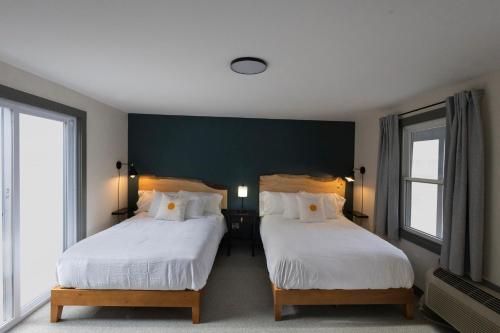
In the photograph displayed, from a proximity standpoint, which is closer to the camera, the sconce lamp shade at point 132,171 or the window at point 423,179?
the window at point 423,179

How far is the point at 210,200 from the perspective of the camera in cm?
354

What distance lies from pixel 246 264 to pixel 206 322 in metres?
1.20

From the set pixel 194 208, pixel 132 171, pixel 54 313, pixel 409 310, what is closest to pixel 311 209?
pixel 409 310

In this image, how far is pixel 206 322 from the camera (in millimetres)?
2051

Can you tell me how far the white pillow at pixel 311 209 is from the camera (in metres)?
3.20

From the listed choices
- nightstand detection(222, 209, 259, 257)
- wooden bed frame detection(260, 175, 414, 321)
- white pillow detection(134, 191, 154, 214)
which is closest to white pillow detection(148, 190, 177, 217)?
white pillow detection(134, 191, 154, 214)

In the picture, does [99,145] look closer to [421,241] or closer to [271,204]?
[271,204]

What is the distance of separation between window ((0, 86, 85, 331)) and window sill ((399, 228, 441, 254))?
3853mm

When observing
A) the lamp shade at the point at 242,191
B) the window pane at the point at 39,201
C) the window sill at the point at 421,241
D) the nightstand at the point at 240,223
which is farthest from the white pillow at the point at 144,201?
the window sill at the point at 421,241

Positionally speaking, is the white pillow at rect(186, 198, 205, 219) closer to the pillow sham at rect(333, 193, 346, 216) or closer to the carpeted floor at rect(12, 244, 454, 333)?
the carpeted floor at rect(12, 244, 454, 333)

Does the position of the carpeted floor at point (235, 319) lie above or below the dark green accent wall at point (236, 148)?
below

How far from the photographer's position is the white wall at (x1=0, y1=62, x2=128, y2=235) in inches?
91.5

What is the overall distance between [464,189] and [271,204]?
2256 mm

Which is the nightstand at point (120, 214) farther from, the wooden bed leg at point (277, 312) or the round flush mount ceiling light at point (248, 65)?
the round flush mount ceiling light at point (248, 65)
